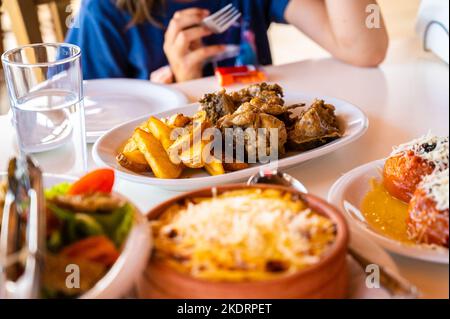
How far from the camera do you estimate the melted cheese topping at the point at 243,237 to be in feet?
1.82

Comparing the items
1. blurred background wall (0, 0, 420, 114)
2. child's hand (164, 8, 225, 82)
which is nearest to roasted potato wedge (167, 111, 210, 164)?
child's hand (164, 8, 225, 82)

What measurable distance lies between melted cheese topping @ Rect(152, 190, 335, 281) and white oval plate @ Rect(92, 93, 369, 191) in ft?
0.80

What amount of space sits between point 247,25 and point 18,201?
145 centimetres

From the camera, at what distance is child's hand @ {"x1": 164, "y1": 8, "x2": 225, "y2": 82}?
1.63 m

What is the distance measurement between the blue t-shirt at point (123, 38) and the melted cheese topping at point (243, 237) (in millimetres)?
1242

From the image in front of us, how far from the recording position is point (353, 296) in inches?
24.5

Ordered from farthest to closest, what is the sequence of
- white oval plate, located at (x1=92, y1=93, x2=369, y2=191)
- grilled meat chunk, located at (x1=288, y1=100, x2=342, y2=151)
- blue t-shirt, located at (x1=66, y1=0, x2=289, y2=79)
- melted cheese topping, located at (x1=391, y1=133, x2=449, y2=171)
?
1. blue t-shirt, located at (x1=66, y1=0, x2=289, y2=79)
2. grilled meat chunk, located at (x1=288, y1=100, x2=342, y2=151)
3. white oval plate, located at (x1=92, y1=93, x2=369, y2=191)
4. melted cheese topping, located at (x1=391, y1=133, x2=449, y2=171)

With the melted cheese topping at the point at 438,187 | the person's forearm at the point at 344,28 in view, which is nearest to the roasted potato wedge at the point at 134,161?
the melted cheese topping at the point at 438,187

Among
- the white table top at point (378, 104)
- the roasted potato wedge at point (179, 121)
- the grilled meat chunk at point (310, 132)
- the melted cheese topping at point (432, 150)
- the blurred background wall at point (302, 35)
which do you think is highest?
the melted cheese topping at point (432, 150)

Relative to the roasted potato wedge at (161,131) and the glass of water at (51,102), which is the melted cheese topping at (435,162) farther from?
the glass of water at (51,102)

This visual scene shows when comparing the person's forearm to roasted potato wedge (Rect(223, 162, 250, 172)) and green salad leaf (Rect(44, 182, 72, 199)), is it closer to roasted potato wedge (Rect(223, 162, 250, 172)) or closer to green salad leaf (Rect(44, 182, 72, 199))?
roasted potato wedge (Rect(223, 162, 250, 172))

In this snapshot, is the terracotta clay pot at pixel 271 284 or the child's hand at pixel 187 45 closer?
the terracotta clay pot at pixel 271 284

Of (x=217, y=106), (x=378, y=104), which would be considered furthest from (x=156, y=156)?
(x=378, y=104)

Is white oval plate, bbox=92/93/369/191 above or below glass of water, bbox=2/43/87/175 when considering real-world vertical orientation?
below
